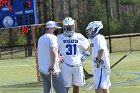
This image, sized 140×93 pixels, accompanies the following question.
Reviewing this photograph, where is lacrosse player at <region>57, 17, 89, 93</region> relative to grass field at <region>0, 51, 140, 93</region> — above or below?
above

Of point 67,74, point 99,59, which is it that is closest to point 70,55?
point 67,74

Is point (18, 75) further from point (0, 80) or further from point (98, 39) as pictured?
point (98, 39)

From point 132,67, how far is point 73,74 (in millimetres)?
9732

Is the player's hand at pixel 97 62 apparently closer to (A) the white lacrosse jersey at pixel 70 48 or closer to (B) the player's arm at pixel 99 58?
(B) the player's arm at pixel 99 58

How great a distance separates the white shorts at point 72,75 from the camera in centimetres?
1047

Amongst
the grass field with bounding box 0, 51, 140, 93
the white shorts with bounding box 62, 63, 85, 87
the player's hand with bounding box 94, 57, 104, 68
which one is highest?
the player's hand with bounding box 94, 57, 104, 68

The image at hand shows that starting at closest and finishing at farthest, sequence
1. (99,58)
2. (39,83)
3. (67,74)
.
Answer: (99,58), (67,74), (39,83)

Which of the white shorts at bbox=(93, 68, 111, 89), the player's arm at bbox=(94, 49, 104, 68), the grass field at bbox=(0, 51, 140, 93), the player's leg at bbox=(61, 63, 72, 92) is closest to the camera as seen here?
the player's arm at bbox=(94, 49, 104, 68)

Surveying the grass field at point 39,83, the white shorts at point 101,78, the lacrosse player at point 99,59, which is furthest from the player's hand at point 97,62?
the grass field at point 39,83

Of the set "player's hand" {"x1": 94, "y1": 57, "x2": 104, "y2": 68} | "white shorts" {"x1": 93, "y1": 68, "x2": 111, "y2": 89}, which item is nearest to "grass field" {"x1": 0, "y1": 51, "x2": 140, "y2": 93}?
"white shorts" {"x1": 93, "y1": 68, "x2": 111, "y2": 89}

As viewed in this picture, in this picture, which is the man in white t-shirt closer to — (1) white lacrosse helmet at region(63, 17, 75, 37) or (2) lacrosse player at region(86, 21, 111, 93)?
(2) lacrosse player at region(86, 21, 111, 93)

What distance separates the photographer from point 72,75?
416 inches

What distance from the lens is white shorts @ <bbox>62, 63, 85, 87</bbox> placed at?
34.3ft

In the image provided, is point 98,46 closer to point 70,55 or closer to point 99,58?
point 99,58
